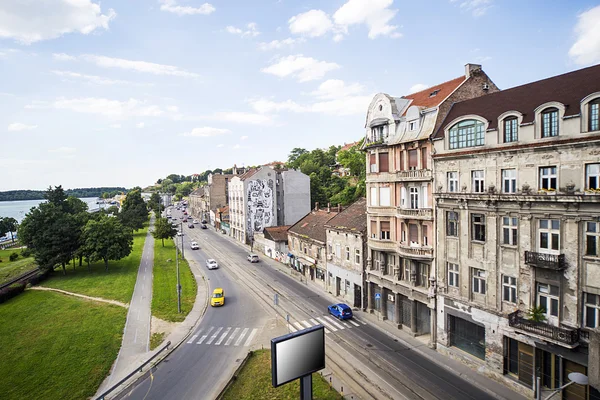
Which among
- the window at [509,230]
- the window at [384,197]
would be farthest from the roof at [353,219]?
the window at [509,230]

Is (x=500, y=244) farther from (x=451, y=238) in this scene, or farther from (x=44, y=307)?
(x=44, y=307)

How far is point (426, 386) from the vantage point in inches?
878

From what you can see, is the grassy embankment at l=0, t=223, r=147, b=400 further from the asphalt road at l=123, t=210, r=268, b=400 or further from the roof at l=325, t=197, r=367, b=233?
the roof at l=325, t=197, r=367, b=233

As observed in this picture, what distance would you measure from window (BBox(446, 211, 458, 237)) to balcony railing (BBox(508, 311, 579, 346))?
677 centimetres

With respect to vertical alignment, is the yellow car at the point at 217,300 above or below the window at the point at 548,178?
below

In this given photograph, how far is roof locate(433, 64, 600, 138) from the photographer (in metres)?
19.4

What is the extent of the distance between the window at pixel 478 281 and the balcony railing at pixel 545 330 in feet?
9.09

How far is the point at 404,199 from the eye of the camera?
99.1 ft

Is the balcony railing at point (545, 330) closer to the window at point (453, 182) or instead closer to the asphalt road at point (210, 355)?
the window at point (453, 182)

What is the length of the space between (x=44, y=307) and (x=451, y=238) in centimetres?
4480

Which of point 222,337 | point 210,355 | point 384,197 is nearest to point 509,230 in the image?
point 384,197

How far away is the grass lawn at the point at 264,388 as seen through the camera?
21.0m

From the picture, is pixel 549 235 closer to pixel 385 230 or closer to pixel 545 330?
pixel 545 330

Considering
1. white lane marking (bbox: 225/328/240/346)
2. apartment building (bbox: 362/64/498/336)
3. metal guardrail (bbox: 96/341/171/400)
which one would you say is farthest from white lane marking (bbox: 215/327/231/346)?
apartment building (bbox: 362/64/498/336)
